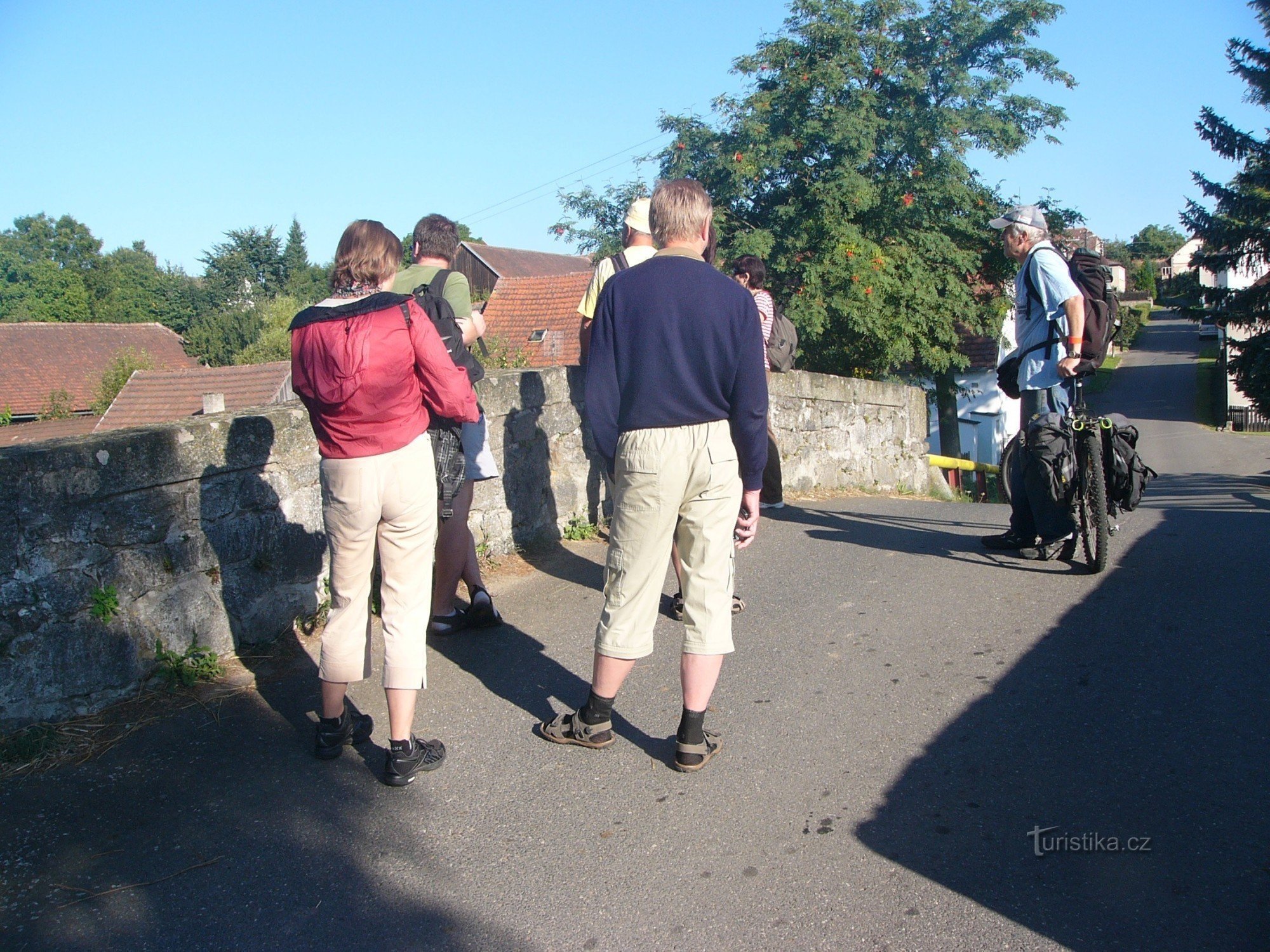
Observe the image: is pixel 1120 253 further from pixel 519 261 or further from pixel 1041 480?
pixel 1041 480

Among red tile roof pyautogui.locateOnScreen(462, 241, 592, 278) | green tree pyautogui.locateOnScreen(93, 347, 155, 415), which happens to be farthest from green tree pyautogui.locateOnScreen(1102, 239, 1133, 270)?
green tree pyautogui.locateOnScreen(93, 347, 155, 415)

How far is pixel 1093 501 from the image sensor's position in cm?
509

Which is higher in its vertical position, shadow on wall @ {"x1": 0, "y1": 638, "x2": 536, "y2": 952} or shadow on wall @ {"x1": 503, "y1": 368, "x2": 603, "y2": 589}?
shadow on wall @ {"x1": 503, "y1": 368, "x2": 603, "y2": 589}

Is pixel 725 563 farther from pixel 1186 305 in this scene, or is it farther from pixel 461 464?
pixel 1186 305

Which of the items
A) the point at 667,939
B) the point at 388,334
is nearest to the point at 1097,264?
the point at 388,334

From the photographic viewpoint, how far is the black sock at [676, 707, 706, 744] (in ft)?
10.2

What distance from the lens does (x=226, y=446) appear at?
400 cm

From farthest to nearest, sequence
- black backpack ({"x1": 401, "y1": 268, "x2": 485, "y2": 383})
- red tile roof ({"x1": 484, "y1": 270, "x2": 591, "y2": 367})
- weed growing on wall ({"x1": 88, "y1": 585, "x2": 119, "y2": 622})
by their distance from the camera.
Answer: red tile roof ({"x1": 484, "y1": 270, "x2": 591, "y2": 367}) < black backpack ({"x1": 401, "y1": 268, "x2": 485, "y2": 383}) < weed growing on wall ({"x1": 88, "y1": 585, "x2": 119, "y2": 622})

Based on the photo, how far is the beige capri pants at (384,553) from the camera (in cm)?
303

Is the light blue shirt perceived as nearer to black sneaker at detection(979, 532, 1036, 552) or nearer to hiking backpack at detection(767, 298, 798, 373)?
black sneaker at detection(979, 532, 1036, 552)

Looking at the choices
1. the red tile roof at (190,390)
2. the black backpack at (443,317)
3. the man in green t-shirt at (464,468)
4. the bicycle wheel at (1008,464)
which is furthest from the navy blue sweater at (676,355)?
the red tile roof at (190,390)

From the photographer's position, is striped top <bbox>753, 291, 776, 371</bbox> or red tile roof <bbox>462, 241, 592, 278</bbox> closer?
striped top <bbox>753, 291, 776, 371</bbox>

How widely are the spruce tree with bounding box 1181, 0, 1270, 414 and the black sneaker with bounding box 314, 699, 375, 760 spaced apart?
106ft

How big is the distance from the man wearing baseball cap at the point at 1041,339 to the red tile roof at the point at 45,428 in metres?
30.6
